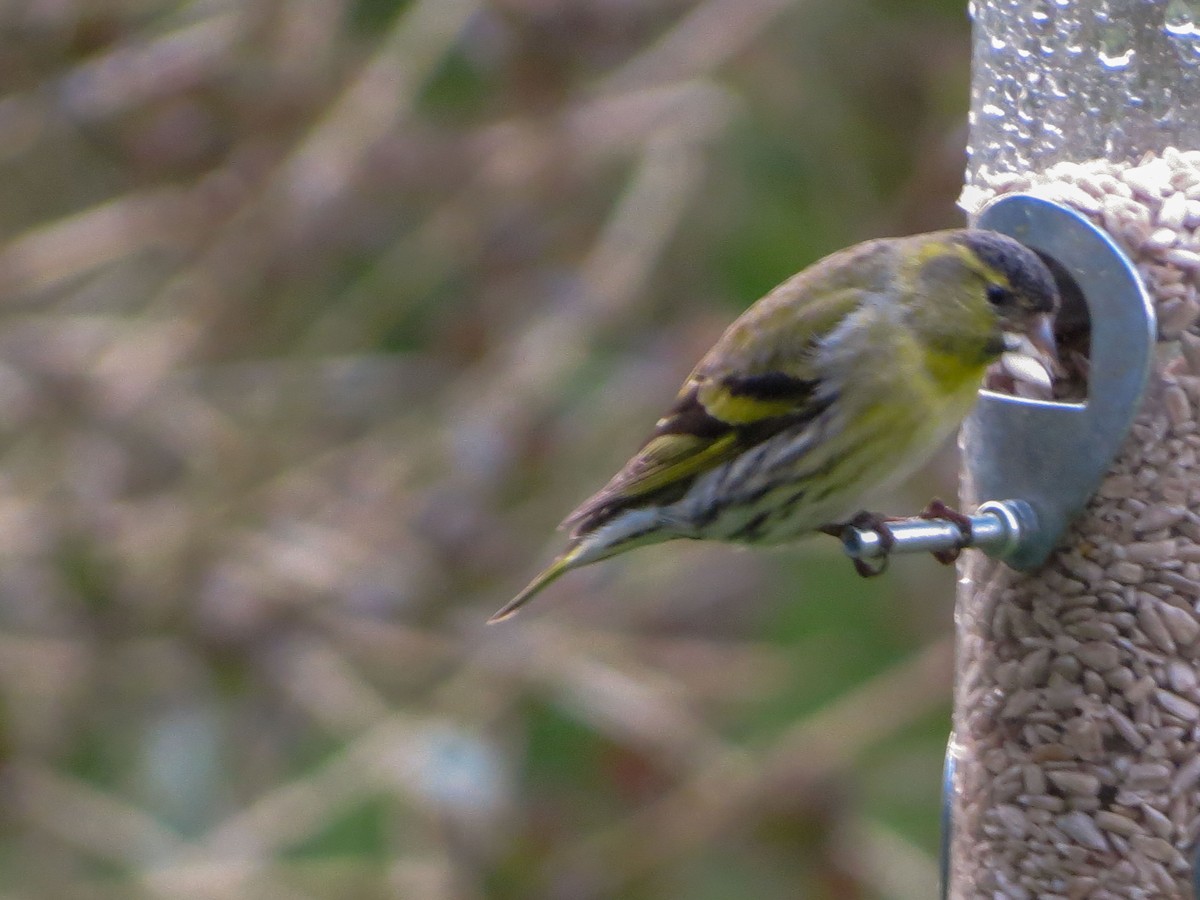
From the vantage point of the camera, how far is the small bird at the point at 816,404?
10.9 feet

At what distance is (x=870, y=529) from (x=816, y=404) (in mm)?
360

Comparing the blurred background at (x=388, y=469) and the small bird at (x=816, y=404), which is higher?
the small bird at (x=816, y=404)

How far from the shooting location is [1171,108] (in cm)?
302

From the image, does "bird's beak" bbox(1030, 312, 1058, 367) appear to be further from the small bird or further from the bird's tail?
the bird's tail

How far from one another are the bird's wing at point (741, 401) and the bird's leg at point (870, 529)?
0.23m

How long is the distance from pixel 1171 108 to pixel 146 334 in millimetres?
3623

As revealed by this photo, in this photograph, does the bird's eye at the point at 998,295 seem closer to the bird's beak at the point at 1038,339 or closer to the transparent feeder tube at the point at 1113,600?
the bird's beak at the point at 1038,339

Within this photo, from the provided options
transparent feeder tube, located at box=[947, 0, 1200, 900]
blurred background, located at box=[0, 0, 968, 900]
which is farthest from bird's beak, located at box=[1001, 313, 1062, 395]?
blurred background, located at box=[0, 0, 968, 900]

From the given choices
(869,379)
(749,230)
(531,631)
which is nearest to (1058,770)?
(869,379)

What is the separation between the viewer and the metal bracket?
9.64 feet

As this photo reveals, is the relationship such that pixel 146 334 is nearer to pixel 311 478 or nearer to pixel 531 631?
pixel 311 478

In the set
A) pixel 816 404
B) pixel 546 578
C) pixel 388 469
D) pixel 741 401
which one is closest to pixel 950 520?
pixel 816 404

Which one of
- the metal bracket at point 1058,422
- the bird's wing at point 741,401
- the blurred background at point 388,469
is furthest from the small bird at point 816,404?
the blurred background at point 388,469

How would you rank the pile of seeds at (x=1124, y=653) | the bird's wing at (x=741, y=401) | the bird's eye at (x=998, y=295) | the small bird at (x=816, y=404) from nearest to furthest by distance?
1. the pile of seeds at (x=1124, y=653)
2. the bird's eye at (x=998, y=295)
3. the small bird at (x=816, y=404)
4. the bird's wing at (x=741, y=401)
